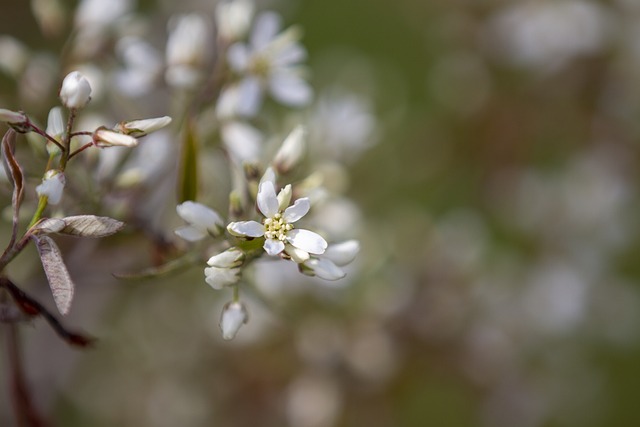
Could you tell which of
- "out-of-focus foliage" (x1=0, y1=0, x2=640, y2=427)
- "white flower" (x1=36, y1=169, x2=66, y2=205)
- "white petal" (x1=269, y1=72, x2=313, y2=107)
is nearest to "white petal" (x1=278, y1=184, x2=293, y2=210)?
"white flower" (x1=36, y1=169, x2=66, y2=205)

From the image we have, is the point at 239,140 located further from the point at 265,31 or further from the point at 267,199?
the point at 267,199

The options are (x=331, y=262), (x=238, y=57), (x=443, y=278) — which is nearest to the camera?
(x=331, y=262)

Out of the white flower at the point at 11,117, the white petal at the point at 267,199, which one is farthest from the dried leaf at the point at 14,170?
the white petal at the point at 267,199

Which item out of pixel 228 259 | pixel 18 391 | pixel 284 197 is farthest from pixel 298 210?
pixel 18 391

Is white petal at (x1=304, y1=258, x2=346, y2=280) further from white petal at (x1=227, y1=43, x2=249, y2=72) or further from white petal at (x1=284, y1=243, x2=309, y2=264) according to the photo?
white petal at (x1=227, y1=43, x2=249, y2=72)

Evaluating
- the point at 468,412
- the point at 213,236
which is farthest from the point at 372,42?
the point at 213,236

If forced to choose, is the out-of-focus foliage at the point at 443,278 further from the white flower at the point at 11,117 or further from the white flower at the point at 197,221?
the white flower at the point at 11,117
